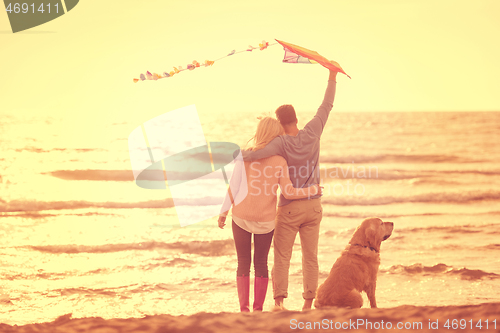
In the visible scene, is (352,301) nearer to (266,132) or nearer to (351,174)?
(266,132)

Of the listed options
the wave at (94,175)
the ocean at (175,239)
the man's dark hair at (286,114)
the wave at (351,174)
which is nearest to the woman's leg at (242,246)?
the man's dark hair at (286,114)

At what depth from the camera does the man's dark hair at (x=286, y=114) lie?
394 centimetres

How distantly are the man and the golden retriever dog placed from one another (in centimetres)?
23

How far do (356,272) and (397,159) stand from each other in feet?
59.1

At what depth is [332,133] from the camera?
100 feet

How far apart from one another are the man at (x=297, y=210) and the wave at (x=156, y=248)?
314 cm

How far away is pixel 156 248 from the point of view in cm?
737

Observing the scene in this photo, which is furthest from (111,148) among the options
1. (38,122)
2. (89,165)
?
(38,122)

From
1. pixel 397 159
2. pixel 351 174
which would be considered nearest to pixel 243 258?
pixel 351 174

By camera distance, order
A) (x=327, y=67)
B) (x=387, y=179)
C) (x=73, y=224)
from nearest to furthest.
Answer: (x=327, y=67)
(x=73, y=224)
(x=387, y=179)

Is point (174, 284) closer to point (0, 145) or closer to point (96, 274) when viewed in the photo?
point (96, 274)

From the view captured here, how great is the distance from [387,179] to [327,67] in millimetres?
12544

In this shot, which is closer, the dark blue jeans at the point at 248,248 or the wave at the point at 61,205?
the dark blue jeans at the point at 248,248

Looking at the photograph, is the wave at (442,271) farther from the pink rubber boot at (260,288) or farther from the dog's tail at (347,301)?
the pink rubber boot at (260,288)
